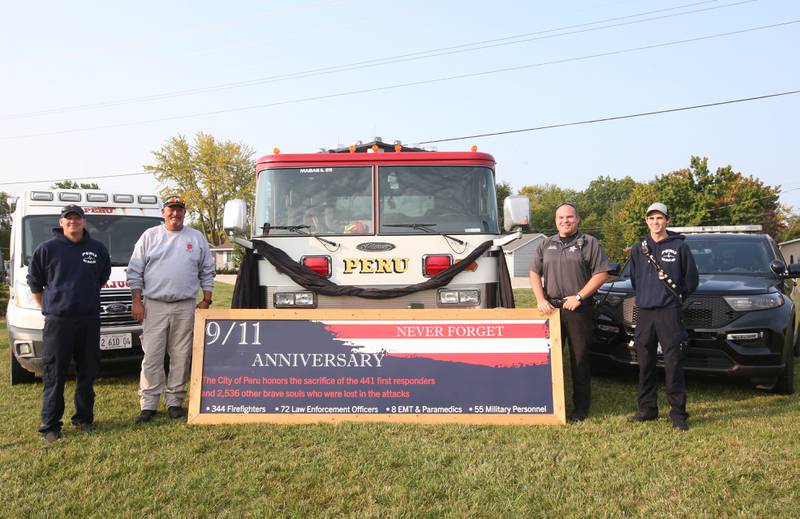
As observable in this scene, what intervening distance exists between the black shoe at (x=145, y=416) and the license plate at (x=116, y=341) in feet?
5.82

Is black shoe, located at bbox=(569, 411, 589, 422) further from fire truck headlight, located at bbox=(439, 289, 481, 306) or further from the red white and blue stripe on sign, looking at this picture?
fire truck headlight, located at bbox=(439, 289, 481, 306)

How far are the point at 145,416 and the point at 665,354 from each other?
4488 mm

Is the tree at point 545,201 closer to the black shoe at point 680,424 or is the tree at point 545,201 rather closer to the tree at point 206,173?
the tree at point 206,173

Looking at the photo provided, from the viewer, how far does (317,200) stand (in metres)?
5.91

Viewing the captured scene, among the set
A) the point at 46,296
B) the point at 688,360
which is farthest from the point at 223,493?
the point at 688,360

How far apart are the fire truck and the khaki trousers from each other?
70 centimetres

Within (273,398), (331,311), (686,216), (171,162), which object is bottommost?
(273,398)

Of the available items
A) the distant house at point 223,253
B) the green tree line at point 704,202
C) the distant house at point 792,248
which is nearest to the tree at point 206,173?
the distant house at point 223,253

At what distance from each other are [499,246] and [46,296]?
4.02m

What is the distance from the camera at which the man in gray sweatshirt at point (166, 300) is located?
16.5 ft

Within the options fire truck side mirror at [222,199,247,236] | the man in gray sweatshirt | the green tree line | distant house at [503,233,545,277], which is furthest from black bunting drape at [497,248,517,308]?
distant house at [503,233,545,277]

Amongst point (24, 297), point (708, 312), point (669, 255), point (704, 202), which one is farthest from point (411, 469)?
point (704, 202)

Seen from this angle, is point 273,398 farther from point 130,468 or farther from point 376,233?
point 376,233

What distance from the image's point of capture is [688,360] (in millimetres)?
5660
